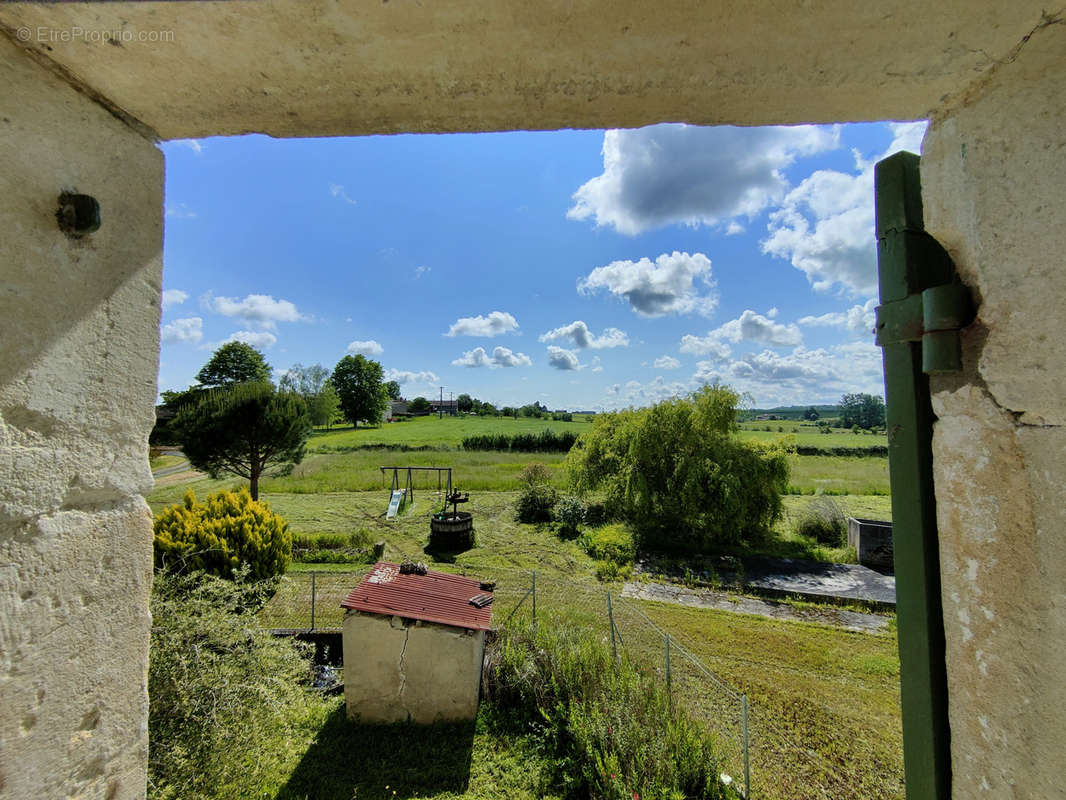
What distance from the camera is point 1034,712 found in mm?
810

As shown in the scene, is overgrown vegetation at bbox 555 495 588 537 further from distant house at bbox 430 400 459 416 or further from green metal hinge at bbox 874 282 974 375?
distant house at bbox 430 400 459 416

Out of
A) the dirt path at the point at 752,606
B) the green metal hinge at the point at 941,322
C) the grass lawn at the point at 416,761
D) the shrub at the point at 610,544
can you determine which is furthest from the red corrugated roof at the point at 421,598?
the shrub at the point at 610,544

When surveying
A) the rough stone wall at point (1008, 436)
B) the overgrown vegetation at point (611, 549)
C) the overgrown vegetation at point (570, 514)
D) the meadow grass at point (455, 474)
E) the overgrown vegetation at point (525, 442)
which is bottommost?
the overgrown vegetation at point (611, 549)

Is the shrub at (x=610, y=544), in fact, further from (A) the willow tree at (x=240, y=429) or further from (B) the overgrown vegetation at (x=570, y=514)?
(A) the willow tree at (x=240, y=429)

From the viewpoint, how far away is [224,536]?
8211 mm

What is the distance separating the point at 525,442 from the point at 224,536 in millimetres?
28022

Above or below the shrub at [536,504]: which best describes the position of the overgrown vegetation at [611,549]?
below

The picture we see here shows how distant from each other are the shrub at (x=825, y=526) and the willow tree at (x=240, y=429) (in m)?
16.8

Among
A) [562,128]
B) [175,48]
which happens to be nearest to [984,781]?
[562,128]

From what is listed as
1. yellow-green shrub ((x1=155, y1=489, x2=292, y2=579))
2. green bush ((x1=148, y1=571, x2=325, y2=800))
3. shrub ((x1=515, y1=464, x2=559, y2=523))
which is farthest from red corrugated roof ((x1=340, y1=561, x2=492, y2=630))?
shrub ((x1=515, y1=464, x2=559, y2=523))

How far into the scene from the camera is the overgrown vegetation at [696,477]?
13086mm

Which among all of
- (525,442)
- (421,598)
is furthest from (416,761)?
(525,442)

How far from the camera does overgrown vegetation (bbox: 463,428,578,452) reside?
35.4m

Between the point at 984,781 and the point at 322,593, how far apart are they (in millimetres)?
10613
